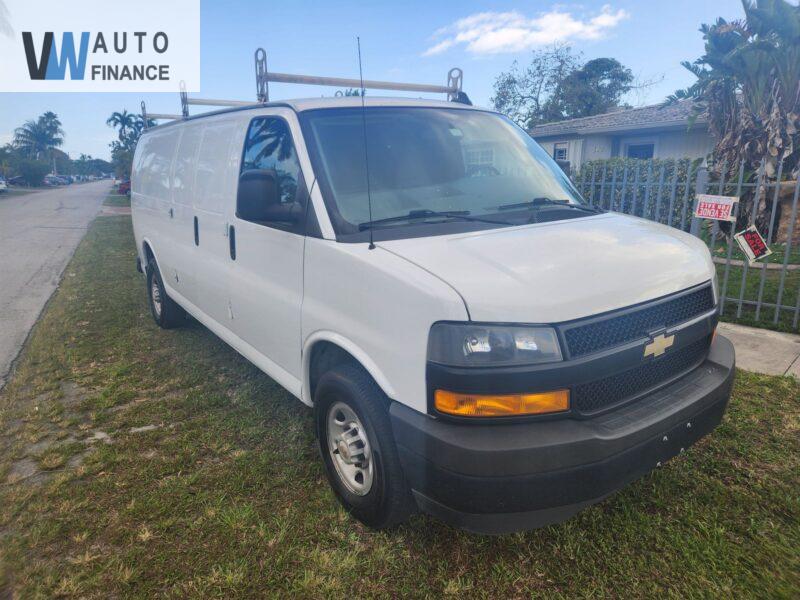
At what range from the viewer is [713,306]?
2936 millimetres

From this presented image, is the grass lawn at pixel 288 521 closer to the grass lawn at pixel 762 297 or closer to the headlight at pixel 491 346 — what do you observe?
the headlight at pixel 491 346

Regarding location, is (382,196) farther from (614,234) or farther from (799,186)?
(799,186)

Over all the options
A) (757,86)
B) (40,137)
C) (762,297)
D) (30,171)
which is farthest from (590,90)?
(40,137)

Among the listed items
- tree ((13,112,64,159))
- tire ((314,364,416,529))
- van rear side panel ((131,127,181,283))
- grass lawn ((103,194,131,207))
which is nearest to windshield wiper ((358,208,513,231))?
tire ((314,364,416,529))

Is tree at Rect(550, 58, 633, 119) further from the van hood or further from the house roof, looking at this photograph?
A: the van hood

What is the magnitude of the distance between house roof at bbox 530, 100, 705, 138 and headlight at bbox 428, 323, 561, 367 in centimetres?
1884

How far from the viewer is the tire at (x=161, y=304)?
6066 millimetres

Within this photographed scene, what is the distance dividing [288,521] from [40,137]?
132m

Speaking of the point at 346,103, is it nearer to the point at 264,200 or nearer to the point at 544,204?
the point at 264,200

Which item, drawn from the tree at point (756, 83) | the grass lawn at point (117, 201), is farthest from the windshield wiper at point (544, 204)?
the grass lawn at point (117, 201)

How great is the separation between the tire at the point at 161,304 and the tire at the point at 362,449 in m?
3.71

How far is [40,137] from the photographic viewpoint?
10944 cm

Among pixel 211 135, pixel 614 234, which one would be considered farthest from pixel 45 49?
pixel 614 234

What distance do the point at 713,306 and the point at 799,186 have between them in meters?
3.72
